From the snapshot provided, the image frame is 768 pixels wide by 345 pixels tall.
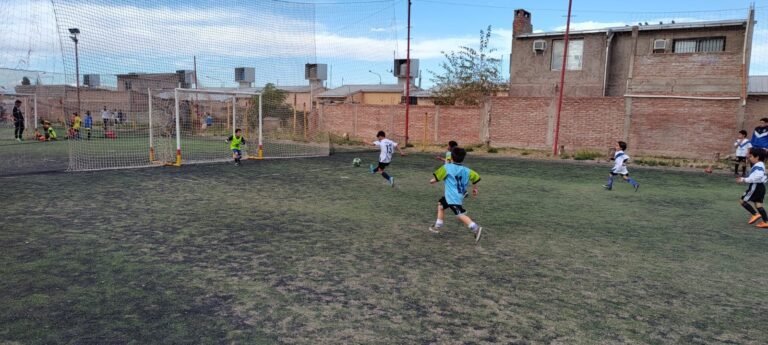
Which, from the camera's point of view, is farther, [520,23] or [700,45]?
[520,23]

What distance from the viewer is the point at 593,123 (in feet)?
73.3

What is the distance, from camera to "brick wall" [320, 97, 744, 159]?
65.9 ft

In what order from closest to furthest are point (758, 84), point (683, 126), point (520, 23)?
point (683, 126), point (758, 84), point (520, 23)

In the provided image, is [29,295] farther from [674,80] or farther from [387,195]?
[674,80]

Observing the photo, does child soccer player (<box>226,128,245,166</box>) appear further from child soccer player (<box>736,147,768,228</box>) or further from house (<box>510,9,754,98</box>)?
house (<box>510,9,754,98</box>)

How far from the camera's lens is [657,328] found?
14.3 ft

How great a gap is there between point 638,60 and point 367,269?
79.9 ft

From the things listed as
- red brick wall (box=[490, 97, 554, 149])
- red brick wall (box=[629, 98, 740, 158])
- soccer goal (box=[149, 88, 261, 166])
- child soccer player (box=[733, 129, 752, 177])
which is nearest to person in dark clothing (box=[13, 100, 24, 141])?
soccer goal (box=[149, 88, 261, 166])

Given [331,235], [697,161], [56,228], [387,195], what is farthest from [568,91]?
[56,228]

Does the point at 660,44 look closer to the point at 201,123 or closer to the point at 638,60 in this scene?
the point at 638,60

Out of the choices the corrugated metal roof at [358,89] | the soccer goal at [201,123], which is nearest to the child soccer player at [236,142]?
the soccer goal at [201,123]

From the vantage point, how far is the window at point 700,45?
24.0m

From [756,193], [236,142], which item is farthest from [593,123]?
[236,142]

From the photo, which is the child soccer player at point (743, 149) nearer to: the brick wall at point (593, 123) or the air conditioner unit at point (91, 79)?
the brick wall at point (593, 123)
